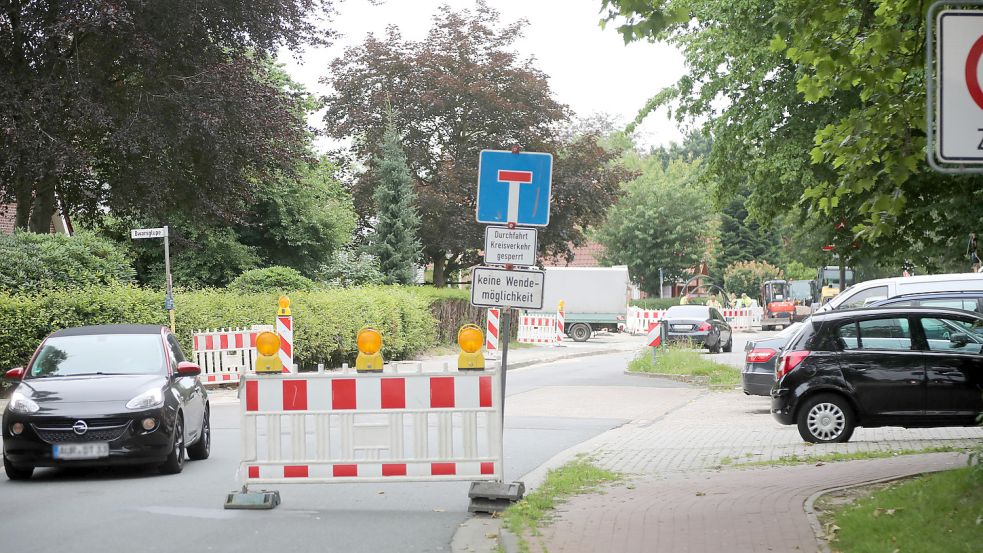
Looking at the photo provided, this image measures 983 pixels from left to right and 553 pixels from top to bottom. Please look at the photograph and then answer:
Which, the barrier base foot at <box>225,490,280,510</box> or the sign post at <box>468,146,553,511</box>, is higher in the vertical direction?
the sign post at <box>468,146,553,511</box>

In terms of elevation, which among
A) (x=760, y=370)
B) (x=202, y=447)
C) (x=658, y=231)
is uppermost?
(x=658, y=231)

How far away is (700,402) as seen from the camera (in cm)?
2177

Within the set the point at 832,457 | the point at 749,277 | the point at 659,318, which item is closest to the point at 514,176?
the point at 832,457

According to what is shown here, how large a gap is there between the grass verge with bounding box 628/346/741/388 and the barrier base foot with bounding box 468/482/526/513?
16039 mm

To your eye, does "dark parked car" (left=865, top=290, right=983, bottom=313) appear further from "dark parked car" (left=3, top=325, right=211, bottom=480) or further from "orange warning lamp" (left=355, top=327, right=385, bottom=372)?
"orange warning lamp" (left=355, top=327, right=385, bottom=372)

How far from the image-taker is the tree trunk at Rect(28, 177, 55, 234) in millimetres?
26156

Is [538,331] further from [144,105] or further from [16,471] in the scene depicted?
[16,471]

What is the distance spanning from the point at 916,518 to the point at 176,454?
7.33 metres

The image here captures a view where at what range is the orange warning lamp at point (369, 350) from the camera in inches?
383

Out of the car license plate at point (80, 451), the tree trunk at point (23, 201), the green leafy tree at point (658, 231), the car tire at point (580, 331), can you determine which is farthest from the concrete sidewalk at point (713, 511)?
the green leafy tree at point (658, 231)

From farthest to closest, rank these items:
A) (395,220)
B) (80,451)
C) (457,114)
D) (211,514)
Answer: (457,114)
(395,220)
(80,451)
(211,514)

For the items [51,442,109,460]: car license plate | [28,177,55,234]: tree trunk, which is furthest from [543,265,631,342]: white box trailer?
[51,442,109,460]: car license plate

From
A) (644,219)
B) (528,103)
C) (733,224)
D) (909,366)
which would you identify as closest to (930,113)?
(909,366)

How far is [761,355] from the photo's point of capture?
65.2 ft
